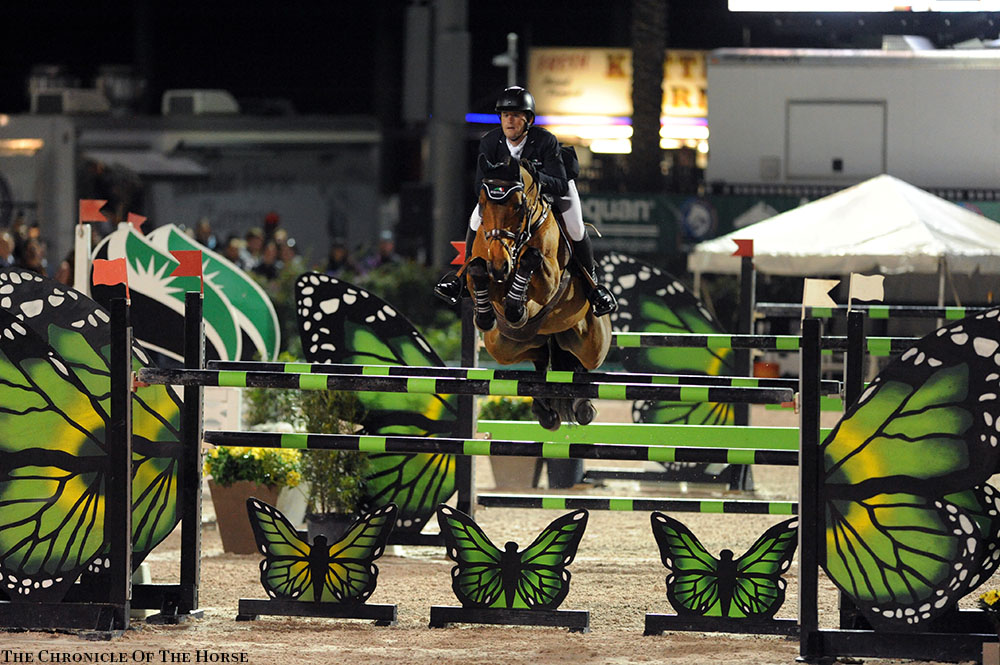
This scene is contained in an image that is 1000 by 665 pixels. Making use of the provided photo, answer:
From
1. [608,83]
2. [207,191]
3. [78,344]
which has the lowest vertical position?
[78,344]

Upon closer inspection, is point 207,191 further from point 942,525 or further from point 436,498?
point 942,525

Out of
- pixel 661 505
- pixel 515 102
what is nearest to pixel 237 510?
pixel 661 505

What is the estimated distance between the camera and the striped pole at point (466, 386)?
4.54m

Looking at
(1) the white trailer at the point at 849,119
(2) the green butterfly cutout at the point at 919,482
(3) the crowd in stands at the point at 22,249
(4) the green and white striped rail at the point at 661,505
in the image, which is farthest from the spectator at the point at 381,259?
(2) the green butterfly cutout at the point at 919,482

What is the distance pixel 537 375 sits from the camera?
4801 millimetres

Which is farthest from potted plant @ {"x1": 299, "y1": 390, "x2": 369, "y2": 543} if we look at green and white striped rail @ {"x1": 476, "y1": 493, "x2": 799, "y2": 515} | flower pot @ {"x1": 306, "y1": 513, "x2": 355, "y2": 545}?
green and white striped rail @ {"x1": 476, "y1": 493, "x2": 799, "y2": 515}

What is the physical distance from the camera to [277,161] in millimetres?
19125

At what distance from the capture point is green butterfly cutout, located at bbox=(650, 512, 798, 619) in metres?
4.73

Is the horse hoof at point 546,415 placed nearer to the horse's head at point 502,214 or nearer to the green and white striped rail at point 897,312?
the horse's head at point 502,214

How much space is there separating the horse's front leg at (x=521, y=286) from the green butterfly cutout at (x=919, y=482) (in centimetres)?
110

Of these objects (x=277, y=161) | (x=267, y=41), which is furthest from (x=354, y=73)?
(x=277, y=161)

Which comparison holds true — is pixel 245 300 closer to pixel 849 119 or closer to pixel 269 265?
pixel 269 265

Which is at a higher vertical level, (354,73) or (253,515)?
(354,73)

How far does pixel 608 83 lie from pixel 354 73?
649 centimetres
